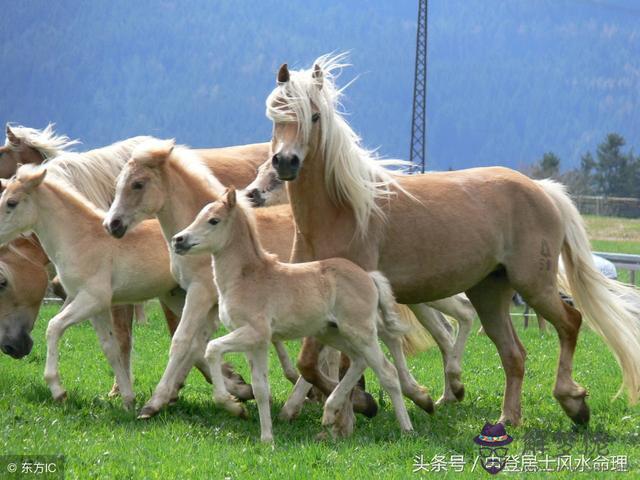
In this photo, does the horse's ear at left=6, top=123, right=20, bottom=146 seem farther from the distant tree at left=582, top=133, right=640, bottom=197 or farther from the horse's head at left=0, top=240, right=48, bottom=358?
the distant tree at left=582, top=133, right=640, bottom=197

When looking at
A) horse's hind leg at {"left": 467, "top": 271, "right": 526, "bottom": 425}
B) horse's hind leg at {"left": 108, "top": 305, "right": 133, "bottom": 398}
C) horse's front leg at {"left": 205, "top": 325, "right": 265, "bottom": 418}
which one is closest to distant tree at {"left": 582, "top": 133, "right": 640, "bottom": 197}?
horse's hind leg at {"left": 467, "top": 271, "right": 526, "bottom": 425}

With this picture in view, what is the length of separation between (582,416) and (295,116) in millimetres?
3157

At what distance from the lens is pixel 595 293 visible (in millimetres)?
8508

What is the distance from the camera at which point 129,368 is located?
9.02 m

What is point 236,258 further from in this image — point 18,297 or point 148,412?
point 18,297

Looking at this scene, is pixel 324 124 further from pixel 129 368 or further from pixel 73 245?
pixel 129 368

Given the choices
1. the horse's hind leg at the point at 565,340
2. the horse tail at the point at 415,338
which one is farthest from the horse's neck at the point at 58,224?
the horse's hind leg at the point at 565,340

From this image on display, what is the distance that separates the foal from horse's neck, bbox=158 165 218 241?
79cm

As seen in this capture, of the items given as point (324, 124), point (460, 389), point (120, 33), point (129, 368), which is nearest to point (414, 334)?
point (460, 389)

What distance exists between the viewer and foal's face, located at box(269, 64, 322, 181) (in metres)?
6.93

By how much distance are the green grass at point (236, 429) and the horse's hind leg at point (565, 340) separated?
186mm

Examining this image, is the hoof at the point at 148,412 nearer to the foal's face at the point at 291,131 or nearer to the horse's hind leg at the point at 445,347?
the foal's face at the point at 291,131

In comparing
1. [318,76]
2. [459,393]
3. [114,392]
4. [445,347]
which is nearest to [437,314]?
[445,347]

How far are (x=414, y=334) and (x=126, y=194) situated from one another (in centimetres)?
369
